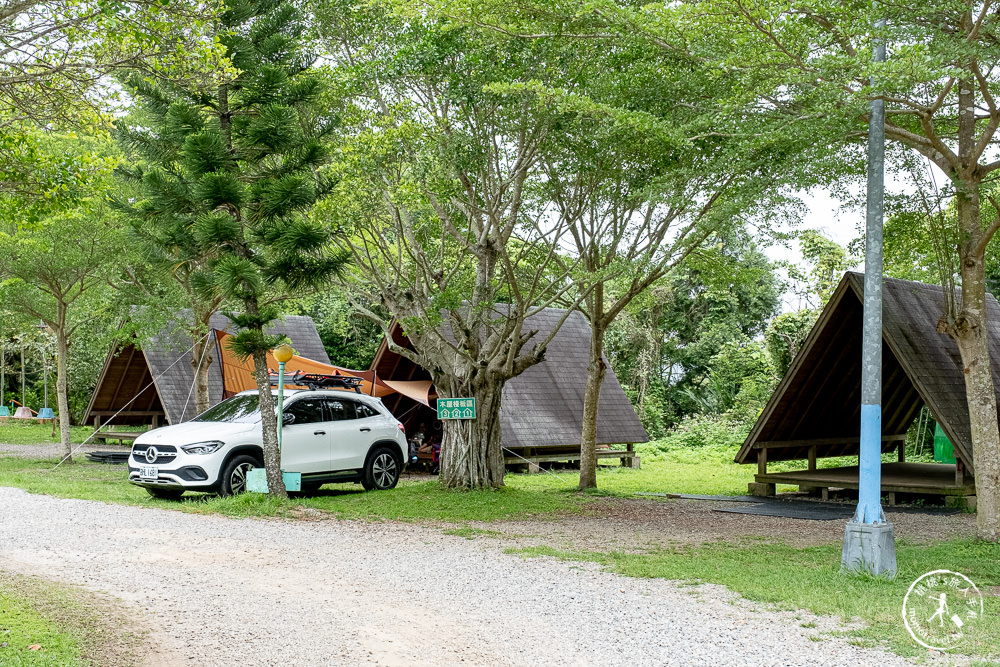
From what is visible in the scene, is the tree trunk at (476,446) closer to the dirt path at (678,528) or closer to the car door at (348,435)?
the car door at (348,435)

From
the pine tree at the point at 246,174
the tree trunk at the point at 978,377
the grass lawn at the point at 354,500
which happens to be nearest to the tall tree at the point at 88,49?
the pine tree at the point at 246,174

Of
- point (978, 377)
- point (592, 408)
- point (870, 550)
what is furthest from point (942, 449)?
point (870, 550)

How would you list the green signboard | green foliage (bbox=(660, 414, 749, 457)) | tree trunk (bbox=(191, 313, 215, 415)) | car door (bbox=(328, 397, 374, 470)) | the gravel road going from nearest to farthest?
the gravel road → car door (bbox=(328, 397, 374, 470)) → the green signboard → tree trunk (bbox=(191, 313, 215, 415)) → green foliage (bbox=(660, 414, 749, 457))

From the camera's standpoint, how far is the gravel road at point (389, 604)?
554 cm

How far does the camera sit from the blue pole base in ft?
26.5

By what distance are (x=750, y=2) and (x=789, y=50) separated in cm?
71

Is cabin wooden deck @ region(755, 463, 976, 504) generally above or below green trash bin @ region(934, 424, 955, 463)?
below

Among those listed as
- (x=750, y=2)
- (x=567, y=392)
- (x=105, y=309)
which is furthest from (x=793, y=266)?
(x=750, y=2)

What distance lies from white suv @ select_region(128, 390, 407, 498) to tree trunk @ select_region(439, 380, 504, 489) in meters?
0.88

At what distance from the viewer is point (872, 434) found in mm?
8320

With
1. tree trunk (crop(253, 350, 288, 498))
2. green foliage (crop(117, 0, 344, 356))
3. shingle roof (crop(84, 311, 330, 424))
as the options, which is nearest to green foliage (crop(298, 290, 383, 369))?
shingle roof (crop(84, 311, 330, 424))

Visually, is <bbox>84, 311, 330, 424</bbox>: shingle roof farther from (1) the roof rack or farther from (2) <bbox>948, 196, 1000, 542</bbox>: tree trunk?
(2) <bbox>948, 196, 1000, 542</bbox>: tree trunk

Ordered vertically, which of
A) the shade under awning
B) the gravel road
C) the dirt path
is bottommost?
the gravel road

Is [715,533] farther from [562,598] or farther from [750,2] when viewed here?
[750,2]
